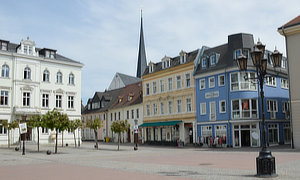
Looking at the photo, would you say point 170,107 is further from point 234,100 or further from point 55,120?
point 55,120

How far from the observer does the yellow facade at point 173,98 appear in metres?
43.3

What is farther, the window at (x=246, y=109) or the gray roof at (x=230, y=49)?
the gray roof at (x=230, y=49)

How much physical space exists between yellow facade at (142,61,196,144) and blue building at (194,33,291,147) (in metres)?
1.39

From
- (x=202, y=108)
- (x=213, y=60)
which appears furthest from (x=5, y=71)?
(x=213, y=60)

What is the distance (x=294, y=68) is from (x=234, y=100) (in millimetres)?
8579

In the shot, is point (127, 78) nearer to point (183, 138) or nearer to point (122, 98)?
point (122, 98)

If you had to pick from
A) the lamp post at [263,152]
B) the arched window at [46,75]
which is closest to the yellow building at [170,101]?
the arched window at [46,75]

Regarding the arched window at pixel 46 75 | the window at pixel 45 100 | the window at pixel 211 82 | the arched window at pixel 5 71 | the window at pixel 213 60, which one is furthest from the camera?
the arched window at pixel 46 75

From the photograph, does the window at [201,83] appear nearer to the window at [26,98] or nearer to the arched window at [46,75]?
the arched window at [46,75]

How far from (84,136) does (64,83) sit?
72.5ft

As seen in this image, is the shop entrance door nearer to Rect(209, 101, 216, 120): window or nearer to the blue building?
the blue building

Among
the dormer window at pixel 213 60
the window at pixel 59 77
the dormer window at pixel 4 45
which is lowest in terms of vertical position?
the window at pixel 59 77

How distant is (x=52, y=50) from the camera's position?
47875 millimetres

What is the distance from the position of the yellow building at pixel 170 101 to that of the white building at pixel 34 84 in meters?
10.9
